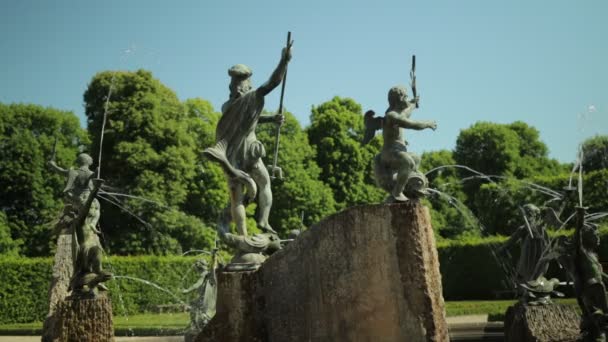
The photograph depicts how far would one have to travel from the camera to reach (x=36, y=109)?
4316cm

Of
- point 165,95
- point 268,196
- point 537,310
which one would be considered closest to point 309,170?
point 165,95

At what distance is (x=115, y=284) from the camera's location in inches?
1101

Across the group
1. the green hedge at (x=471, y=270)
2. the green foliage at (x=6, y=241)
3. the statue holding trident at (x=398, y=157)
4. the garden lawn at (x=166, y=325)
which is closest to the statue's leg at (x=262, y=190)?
the statue holding trident at (x=398, y=157)

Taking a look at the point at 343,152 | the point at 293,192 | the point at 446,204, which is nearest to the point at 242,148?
the point at 293,192

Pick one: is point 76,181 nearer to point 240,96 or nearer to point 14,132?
point 240,96

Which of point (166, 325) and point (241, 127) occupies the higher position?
point (241, 127)

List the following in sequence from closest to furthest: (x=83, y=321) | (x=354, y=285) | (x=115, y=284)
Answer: (x=354, y=285) < (x=83, y=321) < (x=115, y=284)

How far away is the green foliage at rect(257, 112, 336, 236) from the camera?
42188mm

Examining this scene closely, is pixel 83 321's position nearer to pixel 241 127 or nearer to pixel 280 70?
pixel 241 127

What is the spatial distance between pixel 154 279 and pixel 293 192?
550 inches

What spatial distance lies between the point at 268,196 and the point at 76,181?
234 inches

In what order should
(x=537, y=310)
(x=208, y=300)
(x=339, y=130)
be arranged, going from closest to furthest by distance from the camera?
(x=537, y=310) < (x=208, y=300) < (x=339, y=130)

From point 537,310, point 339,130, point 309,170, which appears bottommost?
point 537,310

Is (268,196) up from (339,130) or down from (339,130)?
down
